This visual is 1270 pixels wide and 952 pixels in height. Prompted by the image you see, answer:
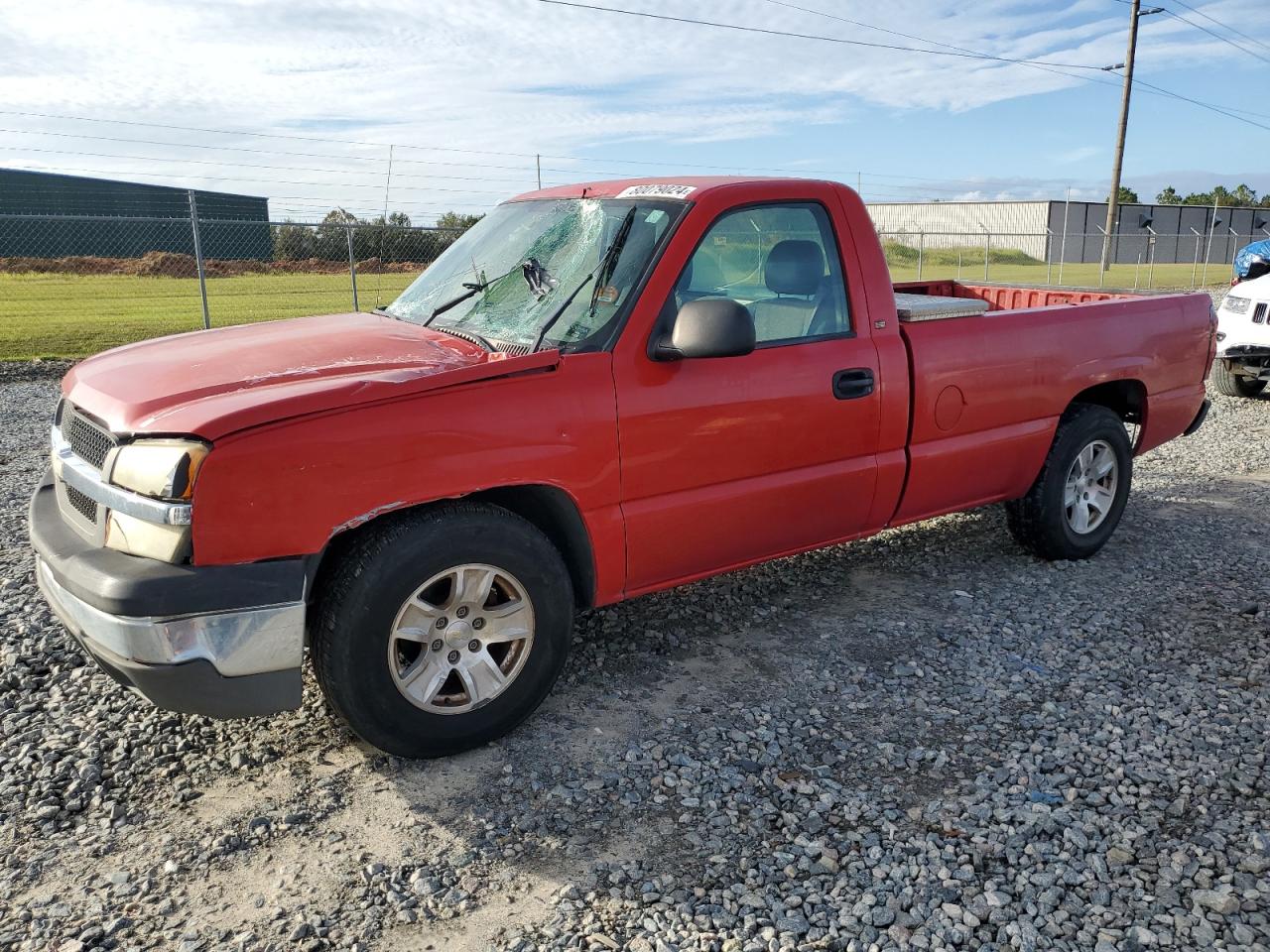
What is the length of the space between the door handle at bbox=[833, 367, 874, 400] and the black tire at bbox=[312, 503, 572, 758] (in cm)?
144

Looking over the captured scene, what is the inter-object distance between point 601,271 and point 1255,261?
13509mm

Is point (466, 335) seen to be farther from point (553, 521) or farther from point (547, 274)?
point (553, 521)

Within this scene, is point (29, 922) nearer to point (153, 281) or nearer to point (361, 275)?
point (361, 275)

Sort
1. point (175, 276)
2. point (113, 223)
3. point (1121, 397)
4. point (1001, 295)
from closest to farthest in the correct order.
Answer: point (1121, 397), point (1001, 295), point (175, 276), point (113, 223)

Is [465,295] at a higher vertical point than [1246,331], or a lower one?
higher

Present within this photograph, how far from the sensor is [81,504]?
3.28 metres

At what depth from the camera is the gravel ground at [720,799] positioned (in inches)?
105

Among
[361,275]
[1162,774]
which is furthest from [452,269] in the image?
[361,275]

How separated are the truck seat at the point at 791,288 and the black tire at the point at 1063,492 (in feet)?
6.11

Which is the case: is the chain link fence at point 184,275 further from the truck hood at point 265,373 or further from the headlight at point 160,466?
the headlight at point 160,466

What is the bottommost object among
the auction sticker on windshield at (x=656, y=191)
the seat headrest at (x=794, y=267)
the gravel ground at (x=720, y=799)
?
the gravel ground at (x=720, y=799)

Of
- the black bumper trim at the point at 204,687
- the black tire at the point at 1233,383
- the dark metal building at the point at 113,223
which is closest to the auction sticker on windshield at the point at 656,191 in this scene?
the black bumper trim at the point at 204,687

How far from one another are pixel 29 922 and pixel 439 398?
6.00ft

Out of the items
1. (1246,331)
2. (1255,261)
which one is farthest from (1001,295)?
(1255,261)
